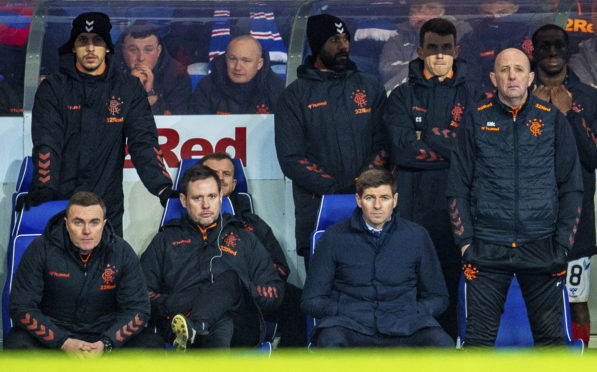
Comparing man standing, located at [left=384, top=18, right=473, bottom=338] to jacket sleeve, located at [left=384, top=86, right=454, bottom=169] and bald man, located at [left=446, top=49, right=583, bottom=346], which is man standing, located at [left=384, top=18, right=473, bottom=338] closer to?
jacket sleeve, located at [left=384, top=86, right=454, bottom=169]

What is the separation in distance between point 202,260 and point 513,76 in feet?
6.09

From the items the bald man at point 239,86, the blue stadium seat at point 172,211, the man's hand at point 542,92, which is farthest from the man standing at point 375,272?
the bald man at point 239,86

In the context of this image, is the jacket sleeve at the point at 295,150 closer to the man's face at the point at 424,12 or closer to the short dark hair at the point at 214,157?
the short dark hair at the point at 214,157

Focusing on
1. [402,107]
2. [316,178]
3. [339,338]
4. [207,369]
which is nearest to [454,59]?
[402,107]

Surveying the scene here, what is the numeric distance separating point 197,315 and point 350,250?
2.74 ft

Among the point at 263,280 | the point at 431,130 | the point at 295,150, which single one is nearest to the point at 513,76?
the point at 431,130

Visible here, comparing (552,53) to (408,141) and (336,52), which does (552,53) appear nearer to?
(408,141)

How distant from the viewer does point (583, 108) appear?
562 centimetres

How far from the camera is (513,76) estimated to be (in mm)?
4777

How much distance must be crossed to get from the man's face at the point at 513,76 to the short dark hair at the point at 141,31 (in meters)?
2.61

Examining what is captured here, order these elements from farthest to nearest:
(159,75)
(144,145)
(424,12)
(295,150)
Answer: (424,12) → (159,75) → (295,150) → (144,145)

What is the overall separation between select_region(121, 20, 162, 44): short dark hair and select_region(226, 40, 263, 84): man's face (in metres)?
0.50

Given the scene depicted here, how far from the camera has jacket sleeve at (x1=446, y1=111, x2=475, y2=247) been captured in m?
4.84

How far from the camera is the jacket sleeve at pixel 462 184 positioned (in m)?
4.84
